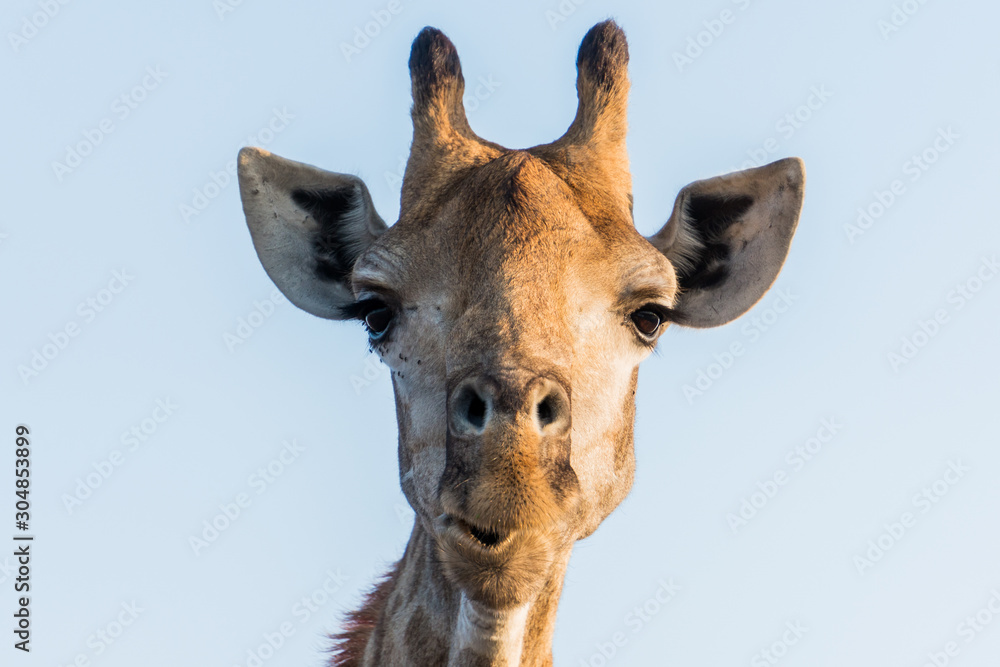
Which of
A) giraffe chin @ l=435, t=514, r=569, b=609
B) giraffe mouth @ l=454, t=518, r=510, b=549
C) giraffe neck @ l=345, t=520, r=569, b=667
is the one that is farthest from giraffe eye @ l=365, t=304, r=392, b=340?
giraffe mouth @ l=454, t=518, r=510, b=549

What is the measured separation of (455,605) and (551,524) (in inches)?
69.6

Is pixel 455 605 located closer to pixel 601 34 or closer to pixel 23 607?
pixel 601 34

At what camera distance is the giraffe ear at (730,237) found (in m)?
9.05

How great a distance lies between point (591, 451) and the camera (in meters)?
7.58

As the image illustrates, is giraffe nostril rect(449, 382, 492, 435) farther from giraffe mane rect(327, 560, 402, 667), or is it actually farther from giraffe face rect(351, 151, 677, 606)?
giraffe mane rect(327, 560, 402, 667)

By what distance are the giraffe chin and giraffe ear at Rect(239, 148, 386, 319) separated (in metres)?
3.24

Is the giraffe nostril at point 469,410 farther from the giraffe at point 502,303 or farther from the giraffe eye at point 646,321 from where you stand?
the giraffe eye at point 646,321

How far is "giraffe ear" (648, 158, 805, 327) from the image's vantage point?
29.7 ft

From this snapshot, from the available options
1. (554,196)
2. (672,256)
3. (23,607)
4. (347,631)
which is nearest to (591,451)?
(554,196)

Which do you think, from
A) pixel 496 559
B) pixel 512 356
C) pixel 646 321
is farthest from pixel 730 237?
pixel 496 559

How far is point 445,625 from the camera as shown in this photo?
8.00m

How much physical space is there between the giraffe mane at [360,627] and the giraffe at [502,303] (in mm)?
20

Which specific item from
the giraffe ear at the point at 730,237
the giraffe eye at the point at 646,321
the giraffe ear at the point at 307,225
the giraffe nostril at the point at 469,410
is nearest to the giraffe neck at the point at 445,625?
the giraffe nostril at the point at 469,410

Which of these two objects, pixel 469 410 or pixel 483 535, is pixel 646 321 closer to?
pixel 469 410
